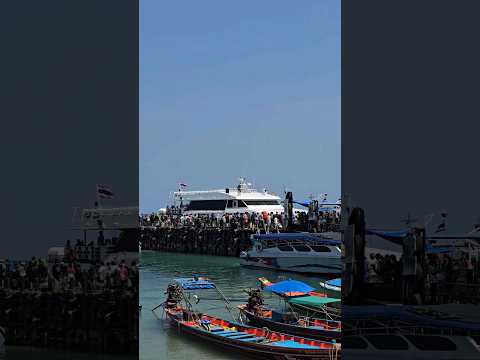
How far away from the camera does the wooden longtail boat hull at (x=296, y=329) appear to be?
39.9 feet

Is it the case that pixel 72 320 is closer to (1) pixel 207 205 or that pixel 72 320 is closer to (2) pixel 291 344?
(2) pixel 291 344

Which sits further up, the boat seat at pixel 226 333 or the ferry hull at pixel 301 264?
the ferry hull at pixel 301 264

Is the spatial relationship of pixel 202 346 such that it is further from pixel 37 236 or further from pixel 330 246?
pixel 330 246

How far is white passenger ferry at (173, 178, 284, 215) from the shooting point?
36906 millimetres

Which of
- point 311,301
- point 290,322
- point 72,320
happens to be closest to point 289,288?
point 311,301

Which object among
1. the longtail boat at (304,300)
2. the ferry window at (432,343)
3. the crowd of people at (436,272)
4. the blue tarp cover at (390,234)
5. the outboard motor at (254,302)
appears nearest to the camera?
the blue tarp cover at (390,234)

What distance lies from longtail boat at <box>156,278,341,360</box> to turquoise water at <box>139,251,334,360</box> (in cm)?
20

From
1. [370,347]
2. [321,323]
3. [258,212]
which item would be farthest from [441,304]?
[258,212]

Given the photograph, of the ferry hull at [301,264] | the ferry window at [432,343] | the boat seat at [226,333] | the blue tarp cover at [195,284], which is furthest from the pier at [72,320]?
the ferry hull at [301,264]

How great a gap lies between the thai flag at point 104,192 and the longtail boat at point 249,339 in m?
4.78

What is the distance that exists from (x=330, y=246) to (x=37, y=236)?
18301mm

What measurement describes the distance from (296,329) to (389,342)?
409cm

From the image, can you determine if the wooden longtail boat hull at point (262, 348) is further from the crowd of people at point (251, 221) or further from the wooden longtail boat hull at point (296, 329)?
the crowd of people at point (251, 221)

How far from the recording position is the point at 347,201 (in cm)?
700
